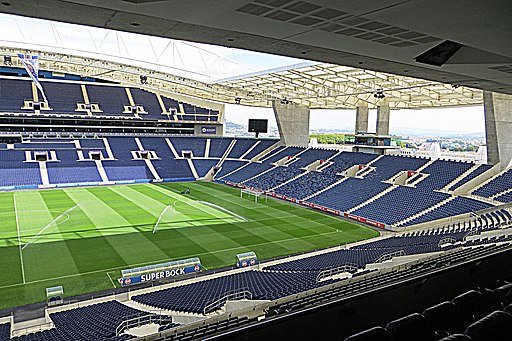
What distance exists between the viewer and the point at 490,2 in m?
4.05

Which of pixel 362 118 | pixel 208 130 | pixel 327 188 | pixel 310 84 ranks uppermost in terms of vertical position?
pixel 310 84

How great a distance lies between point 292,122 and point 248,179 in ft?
28.9

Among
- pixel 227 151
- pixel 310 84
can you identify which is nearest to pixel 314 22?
pixel 310 84

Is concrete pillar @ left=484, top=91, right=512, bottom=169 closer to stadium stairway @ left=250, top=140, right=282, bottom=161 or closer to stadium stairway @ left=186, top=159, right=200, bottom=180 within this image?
stadium stairway @ left=250, top=140, right=282, bottom=161

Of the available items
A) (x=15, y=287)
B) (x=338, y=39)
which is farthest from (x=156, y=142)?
(x=338, y=39)

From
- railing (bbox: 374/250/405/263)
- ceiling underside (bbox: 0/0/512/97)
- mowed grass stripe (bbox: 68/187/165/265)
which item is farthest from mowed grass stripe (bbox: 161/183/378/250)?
ceiling underside (bbox: 0/0/512/97)

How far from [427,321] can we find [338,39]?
4.00 metres

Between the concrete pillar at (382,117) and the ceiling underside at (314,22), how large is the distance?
32.7 metres

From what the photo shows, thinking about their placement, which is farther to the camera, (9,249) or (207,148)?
(207,148)

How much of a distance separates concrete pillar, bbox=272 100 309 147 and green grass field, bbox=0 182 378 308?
1313 centimetres

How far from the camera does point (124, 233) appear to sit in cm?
2255

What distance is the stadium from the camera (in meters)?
4.74

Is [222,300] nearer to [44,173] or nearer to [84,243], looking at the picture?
[84,243]

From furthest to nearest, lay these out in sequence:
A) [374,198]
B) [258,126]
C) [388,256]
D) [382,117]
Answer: [258,126]
[382,117]
[374,198]
[388,256]
